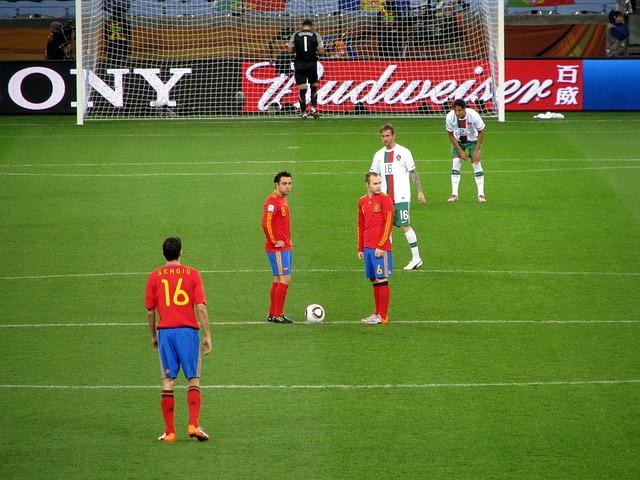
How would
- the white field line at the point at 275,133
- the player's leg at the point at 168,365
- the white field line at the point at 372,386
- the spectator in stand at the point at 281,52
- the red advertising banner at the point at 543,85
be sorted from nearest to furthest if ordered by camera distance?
the player's leg at the point at 168,365
the white field line at the point at 372,386
the white field line at the point at 275,133
the spectator in stand at the point at 281,52
the red advertising banner at the point at 543,85

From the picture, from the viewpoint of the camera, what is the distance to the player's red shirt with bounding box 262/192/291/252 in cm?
1488

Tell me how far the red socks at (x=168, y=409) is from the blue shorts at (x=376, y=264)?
179 inches

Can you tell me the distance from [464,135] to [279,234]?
8.78 metres

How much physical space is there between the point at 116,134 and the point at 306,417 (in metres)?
20.5

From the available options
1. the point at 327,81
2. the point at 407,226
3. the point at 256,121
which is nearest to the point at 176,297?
the point at 407,226

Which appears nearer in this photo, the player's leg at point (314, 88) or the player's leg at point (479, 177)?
the player's leg at point (479, 177)

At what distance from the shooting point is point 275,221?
14953 mm

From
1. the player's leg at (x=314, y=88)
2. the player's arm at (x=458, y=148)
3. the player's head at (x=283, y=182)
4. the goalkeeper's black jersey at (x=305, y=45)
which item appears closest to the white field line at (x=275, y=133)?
the player's leg at (x=314, y=88)

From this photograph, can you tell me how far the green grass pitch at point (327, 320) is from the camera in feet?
35.8

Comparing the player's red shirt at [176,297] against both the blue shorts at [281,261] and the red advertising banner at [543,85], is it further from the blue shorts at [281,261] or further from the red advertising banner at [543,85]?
the red advertising banner at [543,85]

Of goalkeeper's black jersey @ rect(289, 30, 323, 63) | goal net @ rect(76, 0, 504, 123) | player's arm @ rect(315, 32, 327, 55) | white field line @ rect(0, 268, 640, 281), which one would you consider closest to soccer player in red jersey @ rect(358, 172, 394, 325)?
white field line @ rect(0, 268, 640, 281)

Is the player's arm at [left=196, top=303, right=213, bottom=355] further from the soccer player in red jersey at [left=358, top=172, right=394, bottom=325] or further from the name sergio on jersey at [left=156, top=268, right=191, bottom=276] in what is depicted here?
the soccer player in red jersey at [left=358, top=172, right=394, bottom=325]

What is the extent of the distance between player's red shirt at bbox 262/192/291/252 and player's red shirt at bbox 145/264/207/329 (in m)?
4.11

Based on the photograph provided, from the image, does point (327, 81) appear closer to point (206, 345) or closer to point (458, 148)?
point (458, 148)
